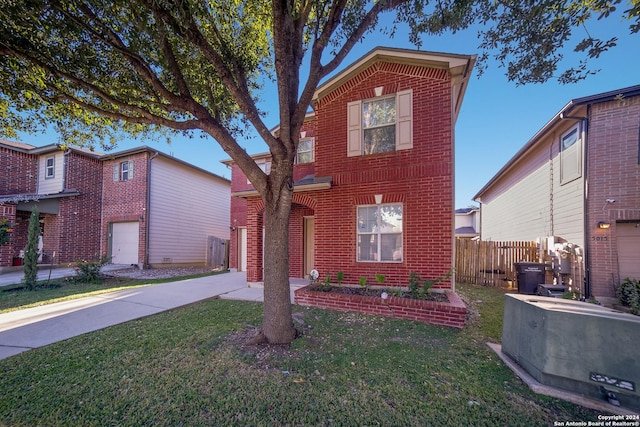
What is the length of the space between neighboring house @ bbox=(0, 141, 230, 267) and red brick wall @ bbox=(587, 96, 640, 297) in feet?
53.9

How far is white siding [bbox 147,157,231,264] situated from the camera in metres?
14.2

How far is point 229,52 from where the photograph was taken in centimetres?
514

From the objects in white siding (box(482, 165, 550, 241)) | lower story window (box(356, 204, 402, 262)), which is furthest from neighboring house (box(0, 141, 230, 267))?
white siding (box(482, 165, 550, 241))

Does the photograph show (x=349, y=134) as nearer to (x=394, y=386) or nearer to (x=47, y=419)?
(x=394, y=386)

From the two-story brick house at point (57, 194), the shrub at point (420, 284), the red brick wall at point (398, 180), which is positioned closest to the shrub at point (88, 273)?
the two-story brick house at point (57, 194)

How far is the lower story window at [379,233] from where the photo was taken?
23.0 ft

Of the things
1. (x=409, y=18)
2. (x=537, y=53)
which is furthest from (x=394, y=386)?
(x=409, y=18)

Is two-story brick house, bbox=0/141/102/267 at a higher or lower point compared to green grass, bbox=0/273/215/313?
higher

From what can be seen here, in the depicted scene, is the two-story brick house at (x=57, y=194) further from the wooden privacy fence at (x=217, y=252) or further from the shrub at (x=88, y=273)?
the wooden privacy fence at (x=217, y=252)

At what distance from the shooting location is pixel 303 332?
4684 millimetres

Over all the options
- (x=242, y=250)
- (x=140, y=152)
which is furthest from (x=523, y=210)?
(x=140, y=152)

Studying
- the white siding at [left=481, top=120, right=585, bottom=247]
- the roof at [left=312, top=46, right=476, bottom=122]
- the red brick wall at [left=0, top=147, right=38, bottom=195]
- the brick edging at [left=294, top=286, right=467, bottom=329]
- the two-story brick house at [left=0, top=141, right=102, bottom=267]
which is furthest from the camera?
the red brick wall at [left=0, top=147, right=38, bottom=195]

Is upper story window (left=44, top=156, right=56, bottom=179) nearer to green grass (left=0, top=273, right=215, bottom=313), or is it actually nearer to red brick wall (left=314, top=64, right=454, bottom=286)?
green grass (left=0, top=273, right=215, bottom=313)

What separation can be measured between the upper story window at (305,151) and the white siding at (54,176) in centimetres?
1303
